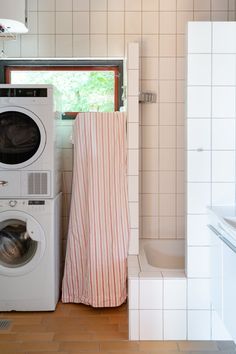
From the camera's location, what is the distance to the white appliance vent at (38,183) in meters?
2.69

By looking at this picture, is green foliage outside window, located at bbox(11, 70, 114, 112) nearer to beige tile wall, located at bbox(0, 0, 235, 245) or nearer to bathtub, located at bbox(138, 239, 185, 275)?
beige tile wall, located at bbox(0, 0, 235, 245)

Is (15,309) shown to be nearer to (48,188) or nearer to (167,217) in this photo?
(48,188)

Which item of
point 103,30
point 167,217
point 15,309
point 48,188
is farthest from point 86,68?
point 15,309

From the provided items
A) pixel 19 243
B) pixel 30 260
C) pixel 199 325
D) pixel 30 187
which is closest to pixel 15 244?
pixel 19 243

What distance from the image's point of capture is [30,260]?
2.71 meters

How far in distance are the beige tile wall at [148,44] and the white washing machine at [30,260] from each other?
1.98 ft

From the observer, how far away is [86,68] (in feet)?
10.7

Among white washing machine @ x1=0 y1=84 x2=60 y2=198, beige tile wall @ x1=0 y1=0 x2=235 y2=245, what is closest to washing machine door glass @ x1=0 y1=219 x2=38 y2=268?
white washing machine @ x1=0 y1=84 x2=60 y2=198

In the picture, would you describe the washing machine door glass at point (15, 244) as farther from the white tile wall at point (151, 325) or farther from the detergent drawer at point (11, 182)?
the white tile wall at point (151, 325)

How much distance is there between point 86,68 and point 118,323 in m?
2.07

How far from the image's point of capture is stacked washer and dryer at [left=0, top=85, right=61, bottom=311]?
267 centimetres

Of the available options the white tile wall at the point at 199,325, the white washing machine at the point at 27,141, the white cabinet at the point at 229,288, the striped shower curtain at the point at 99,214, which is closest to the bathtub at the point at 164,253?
the striped shower curtain at the point at 99,214

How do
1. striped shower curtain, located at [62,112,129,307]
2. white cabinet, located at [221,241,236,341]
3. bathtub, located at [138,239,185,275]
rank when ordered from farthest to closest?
bathtub, located at [138,239,185,275], striped shower curtain, located at [62,112,129,307], white cabinet, located at [221,241,236,341]

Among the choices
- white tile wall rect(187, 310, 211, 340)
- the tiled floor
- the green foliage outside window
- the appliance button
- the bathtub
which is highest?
the green foliage outside window
